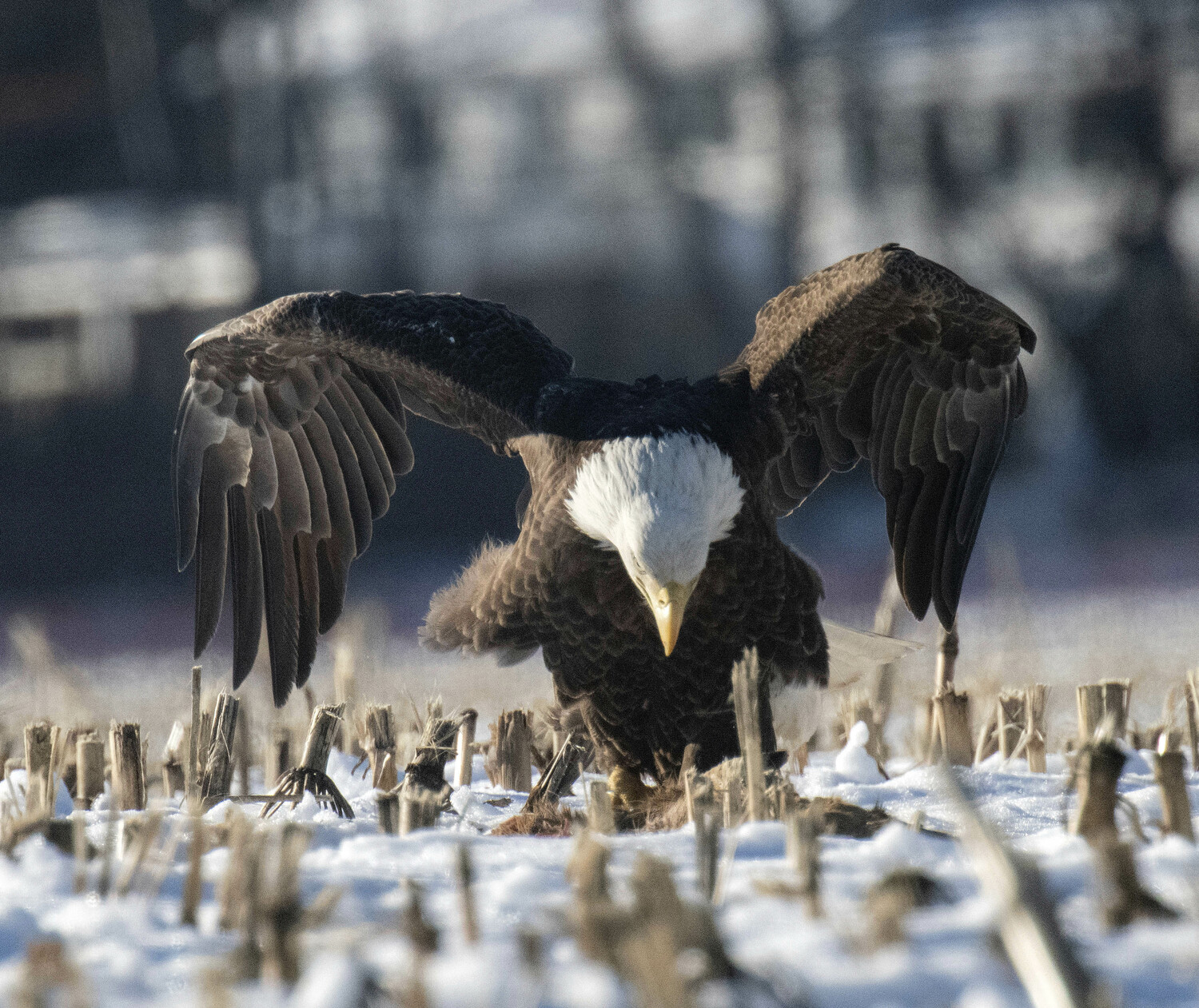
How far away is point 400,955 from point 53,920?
44 cm

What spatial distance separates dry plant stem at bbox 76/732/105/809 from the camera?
291cm

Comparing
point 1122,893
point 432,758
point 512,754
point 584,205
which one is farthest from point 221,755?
point 584,205

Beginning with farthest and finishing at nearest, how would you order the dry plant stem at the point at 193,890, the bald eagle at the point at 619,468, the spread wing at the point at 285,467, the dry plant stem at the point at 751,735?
the spread wing at the point at 285,467, the bald eagle at the point at 619,468, the dry plant stem at the point at 751,735, the dry plant stem at the point at 193,890

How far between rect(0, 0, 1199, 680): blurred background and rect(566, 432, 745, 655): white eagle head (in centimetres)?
1135

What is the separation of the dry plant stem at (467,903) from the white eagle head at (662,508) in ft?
4.63

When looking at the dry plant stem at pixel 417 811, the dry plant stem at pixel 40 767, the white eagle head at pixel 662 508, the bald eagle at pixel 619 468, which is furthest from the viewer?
the bald eagle at pixel 619 468

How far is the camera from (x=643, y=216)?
17.4m

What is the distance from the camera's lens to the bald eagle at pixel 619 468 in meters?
3.09

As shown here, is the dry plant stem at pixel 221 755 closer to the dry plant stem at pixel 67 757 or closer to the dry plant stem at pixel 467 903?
the dry plant stem at pixel 67 757

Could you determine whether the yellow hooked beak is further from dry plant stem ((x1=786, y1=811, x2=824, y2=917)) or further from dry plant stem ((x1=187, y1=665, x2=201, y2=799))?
dry plant stem ((x1=786, y1=811, x2=824, y2=917))

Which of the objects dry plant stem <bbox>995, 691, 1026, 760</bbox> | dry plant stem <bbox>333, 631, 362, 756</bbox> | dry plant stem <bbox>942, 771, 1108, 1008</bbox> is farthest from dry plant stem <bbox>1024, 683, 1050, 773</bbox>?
dry plant stem <bbox>942, 771, 1108, 1008</bbox>

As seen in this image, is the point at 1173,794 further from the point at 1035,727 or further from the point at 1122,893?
the point at 1035,727

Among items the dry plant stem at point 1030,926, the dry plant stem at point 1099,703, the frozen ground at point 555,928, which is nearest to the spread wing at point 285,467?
the dry plant stem at point 1099,703

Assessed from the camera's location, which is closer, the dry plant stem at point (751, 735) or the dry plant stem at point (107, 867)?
the dry plant stem at point (107, 867)
